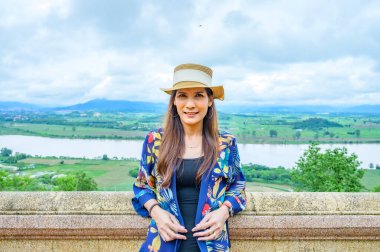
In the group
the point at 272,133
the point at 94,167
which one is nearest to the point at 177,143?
the point at 94,167

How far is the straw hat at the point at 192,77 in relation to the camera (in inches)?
116

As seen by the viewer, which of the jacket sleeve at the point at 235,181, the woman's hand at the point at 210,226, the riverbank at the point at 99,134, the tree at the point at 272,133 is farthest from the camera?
the tree at the point at 272,133

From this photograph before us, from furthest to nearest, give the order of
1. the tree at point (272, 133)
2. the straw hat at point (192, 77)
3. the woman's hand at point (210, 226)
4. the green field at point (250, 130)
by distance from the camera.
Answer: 1. the tree at point (272, 133)
2. the green field at point (250, 130)
3. the straw hat at point (192, 77)
4. the woman's hand at point (210, 226)

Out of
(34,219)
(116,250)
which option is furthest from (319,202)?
(34,219)

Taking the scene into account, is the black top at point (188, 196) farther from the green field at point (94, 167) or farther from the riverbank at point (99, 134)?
the riverbank at point (99, 134)

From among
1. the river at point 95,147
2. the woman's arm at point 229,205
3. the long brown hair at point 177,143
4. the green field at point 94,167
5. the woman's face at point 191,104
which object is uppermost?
the woman's face at point 191,104

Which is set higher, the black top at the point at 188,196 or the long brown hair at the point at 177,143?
the long brown hair at the point at 177,143

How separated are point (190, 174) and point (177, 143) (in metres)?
0.27

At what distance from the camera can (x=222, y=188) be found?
302cm

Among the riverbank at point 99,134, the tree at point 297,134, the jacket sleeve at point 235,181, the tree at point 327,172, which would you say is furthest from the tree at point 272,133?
the jacket sleeve at point 235,181

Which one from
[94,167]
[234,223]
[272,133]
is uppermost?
[272,133]

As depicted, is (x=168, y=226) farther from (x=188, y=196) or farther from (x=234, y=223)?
(x=234, y=223)

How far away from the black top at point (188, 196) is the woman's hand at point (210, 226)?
83 mm

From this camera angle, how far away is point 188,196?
2.94 meters
